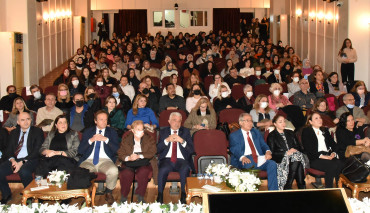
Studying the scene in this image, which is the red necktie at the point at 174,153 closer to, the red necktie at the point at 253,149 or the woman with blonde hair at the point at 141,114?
the red necktie at the point at 253,149

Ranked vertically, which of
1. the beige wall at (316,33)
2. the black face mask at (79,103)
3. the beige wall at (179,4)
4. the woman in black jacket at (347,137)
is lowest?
the woman in black jacket at (347,137)

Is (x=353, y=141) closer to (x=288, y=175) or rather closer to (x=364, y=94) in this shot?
(x=288, y=175)

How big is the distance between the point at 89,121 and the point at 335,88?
5.16m

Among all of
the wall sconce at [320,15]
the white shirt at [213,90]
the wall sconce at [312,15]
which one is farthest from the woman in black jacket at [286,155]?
the wall sconce at [312,15]

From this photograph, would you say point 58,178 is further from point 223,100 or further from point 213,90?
point 213,90

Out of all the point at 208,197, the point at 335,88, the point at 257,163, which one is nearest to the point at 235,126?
the point at 257,163

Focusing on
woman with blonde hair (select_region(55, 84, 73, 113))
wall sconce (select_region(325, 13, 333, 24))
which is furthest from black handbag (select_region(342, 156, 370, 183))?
wall sconce (select_region(325, 13, 333, 24))

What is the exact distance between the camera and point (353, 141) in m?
7.39

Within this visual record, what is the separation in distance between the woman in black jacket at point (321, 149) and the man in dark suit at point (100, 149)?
8.42ft

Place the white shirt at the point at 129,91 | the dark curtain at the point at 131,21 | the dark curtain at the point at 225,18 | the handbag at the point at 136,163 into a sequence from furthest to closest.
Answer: the dark curtain at the point at 225,18 < the dark curtain at the point at 131,21 < the white shirt at the point at 129,91 < the handbag at the point at 136,163

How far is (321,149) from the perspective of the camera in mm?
7359

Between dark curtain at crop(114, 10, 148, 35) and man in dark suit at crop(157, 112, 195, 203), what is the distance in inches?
723

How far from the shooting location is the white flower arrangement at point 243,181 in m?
5.60

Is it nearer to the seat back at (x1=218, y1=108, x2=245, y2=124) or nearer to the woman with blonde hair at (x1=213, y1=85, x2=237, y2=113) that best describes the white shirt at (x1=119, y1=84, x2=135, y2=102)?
the woman with blonde hair at (x1=213, y1=85, x2=237, y2=113)
